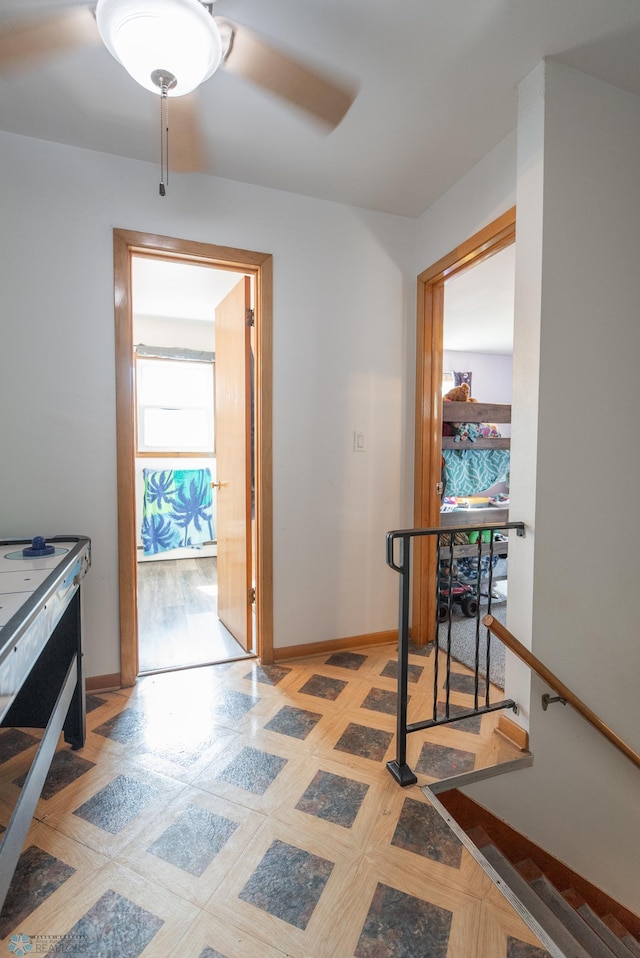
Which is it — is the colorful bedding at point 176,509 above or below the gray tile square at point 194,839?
above

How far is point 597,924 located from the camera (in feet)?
5.63

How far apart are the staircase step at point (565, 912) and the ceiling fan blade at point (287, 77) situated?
3.00 metres

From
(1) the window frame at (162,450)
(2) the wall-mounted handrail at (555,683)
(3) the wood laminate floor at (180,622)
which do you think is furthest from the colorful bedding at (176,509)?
(2) the wall-mounted handrail at (555,683)

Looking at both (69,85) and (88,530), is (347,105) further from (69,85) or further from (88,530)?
(88,530)

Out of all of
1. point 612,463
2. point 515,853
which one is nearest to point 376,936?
point 515,853

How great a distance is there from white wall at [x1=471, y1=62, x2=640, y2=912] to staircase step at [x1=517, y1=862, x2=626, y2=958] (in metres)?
0.13

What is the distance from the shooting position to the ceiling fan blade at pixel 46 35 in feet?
4.71

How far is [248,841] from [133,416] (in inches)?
67.9

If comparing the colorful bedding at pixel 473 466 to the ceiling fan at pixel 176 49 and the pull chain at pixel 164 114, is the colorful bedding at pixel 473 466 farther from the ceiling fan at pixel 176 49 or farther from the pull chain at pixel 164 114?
the pull chain at pixel 164 114

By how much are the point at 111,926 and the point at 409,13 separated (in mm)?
2676


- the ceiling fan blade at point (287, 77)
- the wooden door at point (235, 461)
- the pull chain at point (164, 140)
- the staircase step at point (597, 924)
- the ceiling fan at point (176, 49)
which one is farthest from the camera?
the wooden door at point (235, 461)

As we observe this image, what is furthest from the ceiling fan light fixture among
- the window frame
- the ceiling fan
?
the window frame

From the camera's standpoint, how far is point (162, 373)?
493cm

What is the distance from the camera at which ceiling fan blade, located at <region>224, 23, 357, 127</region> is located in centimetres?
154
